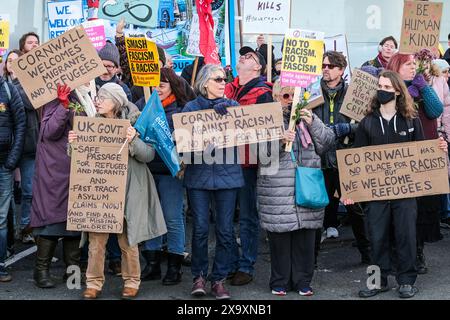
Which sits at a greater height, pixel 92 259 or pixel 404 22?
pixel 404 22

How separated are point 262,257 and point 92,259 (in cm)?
208

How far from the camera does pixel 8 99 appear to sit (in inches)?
317

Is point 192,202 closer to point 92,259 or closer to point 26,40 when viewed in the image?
Result: point 92,259

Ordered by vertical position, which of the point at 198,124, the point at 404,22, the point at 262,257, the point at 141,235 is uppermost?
the point at 404,22

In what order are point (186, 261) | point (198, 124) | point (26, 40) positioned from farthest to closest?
point (26, 40) → point (186, 261) → point (198, 124)

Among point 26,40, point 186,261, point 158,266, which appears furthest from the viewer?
point 26,40

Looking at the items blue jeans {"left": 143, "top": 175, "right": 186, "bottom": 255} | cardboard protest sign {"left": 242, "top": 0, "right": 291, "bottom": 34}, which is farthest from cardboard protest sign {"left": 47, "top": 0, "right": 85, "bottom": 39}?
blue jeans {"left": 143, "top": 175, "right": 186, "bottom": 255}

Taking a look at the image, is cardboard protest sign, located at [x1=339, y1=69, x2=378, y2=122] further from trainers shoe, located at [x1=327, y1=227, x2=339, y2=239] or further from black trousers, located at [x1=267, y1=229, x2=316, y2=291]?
trainers shoe, located at [x1=327, y1=227, x2=339, y2=239]

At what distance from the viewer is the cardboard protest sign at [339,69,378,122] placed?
26.8 ft

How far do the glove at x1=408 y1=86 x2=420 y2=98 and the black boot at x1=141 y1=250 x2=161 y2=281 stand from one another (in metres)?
2.56

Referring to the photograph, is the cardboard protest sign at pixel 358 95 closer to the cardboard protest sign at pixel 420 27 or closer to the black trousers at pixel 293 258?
the cardboard protest sign at pixel 420 27

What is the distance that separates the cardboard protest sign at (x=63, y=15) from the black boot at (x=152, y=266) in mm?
3824

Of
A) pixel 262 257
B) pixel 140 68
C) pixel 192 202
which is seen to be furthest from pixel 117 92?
pixel 262 257

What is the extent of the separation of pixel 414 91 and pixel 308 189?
4.48 feet
